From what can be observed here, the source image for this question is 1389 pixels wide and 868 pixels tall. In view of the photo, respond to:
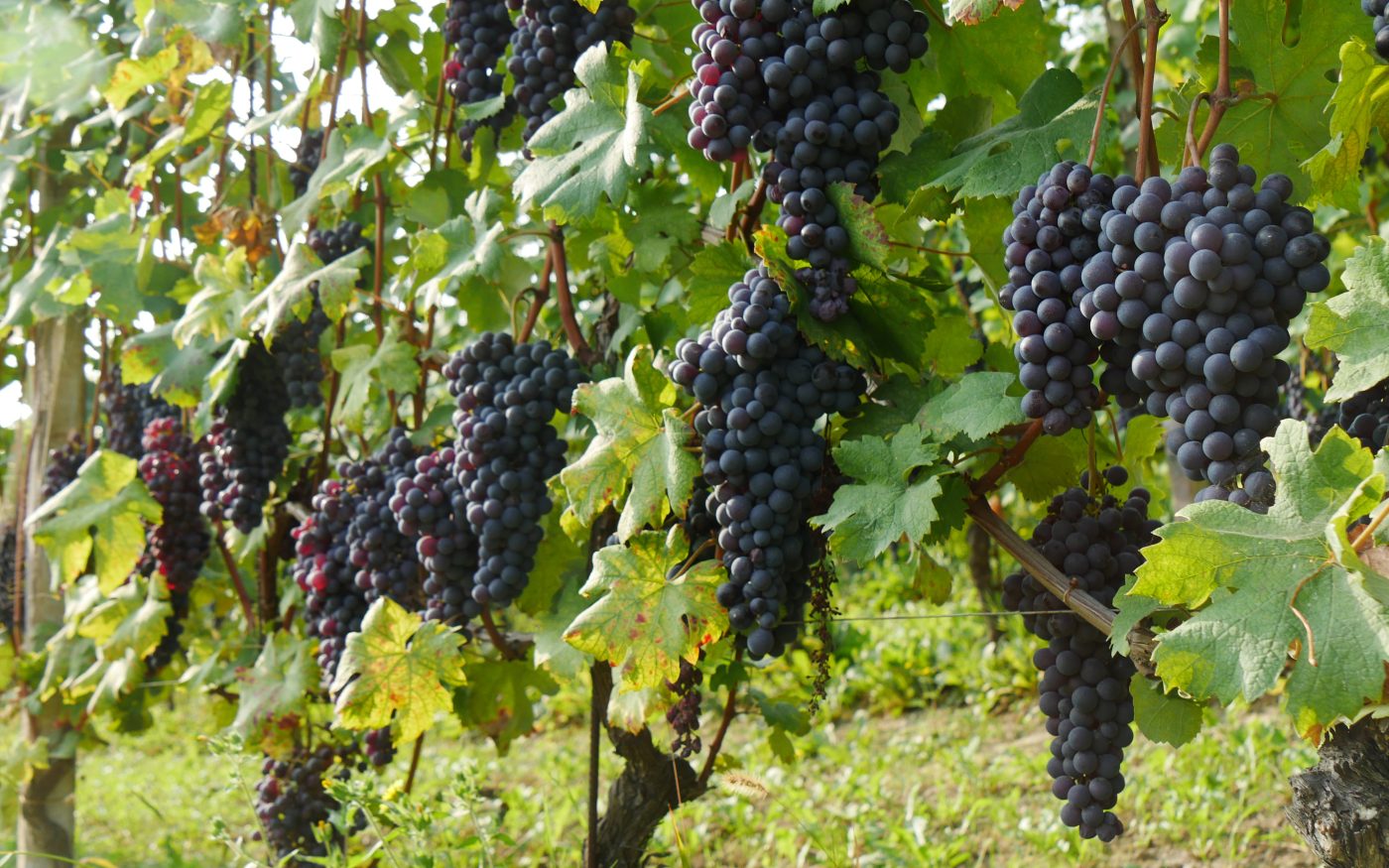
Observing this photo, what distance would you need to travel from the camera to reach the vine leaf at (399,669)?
2.03 m

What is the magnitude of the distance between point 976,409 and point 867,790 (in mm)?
3077

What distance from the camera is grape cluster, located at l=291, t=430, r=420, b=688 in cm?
228

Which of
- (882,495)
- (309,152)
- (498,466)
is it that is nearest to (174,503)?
(309,152)

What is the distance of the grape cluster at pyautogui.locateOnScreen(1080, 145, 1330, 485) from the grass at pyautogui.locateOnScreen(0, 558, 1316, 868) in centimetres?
115

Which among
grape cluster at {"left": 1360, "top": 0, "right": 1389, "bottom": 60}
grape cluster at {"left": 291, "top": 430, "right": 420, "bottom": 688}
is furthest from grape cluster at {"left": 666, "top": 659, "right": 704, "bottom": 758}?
grape cluster at {"left": 1360, "top": 0, "right": 1389, "bottom": 60}

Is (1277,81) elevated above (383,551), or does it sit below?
above

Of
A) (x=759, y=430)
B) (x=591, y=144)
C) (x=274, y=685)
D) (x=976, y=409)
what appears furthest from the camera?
(x=274, y=685)

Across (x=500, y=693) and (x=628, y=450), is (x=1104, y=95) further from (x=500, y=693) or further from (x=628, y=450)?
(x=500, y=693)

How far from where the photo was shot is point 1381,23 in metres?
1.17

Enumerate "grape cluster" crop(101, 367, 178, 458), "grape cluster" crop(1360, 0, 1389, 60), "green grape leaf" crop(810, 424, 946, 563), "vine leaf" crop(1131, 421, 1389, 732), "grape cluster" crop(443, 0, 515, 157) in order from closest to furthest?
1. "vine leaf" crop(1131, 421, 1389, 732)
2. "grape cluster" crop(1360, 0, 1389, 60)
3. "green grape leaf" crop(810, 424, 946, 563)
4. "grape cluster" crop(443, 0, 515, 157)
5. "grape cluster" crop(101, 367, 178, 458)

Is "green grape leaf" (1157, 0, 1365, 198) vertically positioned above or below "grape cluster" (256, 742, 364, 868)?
above

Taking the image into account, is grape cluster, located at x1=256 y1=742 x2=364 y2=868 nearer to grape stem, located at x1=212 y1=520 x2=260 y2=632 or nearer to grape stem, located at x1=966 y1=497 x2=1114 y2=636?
grape stem, located at x1=212 y1=520 x2=260 y2=632

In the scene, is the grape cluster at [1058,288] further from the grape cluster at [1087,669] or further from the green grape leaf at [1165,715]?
the green grape leaf at [1165,715]

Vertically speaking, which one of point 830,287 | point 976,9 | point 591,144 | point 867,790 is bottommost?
point 867,790
